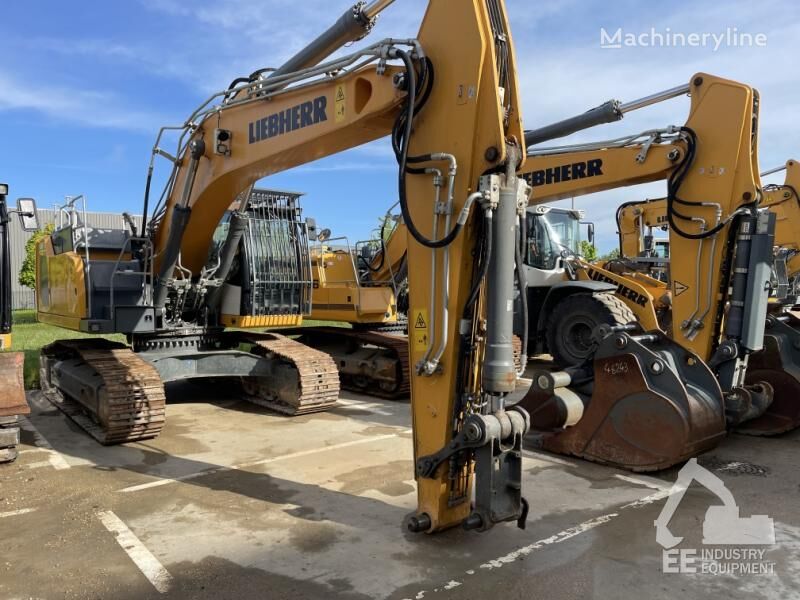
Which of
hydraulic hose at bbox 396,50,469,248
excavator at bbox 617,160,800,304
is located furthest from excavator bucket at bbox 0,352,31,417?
excavator at bbox 617,160,800,304

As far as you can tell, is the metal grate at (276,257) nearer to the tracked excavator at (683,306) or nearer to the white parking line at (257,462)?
the white parking line at (257,462)

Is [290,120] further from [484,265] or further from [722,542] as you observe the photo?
[722,542]

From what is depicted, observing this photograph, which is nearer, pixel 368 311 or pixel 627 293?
pixel 368 311

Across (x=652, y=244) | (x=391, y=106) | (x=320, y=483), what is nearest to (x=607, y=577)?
(x=320, y=483)

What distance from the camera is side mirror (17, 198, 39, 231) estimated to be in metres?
6.31

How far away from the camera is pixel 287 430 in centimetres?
739

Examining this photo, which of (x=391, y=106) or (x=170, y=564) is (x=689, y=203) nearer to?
(x=391, y=106)

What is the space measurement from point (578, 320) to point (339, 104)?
6.37 meters

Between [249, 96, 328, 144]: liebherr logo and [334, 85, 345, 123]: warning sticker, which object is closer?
[334, 85, 345, 123]: warning sticker

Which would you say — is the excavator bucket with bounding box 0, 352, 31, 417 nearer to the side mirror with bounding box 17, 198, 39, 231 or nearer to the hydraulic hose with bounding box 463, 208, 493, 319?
the side mirror with bounding box 17, 198, 39, 231

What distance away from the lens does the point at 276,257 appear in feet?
26.6

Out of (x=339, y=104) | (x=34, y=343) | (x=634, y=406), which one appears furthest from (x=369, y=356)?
(x=34, y=343)

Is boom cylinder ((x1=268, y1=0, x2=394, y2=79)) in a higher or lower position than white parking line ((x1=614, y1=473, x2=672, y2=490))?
higher

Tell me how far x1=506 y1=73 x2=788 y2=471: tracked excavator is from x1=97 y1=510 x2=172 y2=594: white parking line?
3614mm
